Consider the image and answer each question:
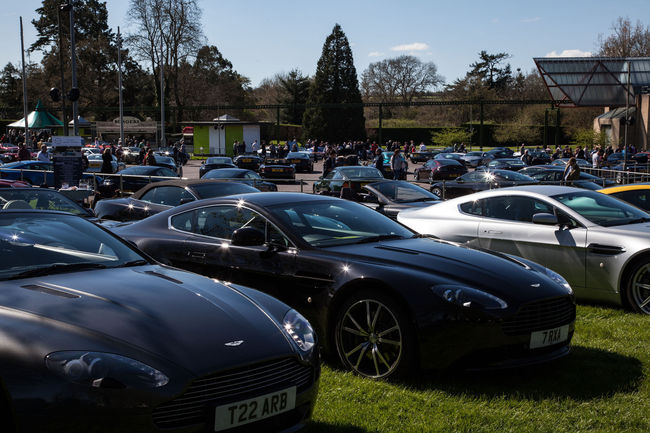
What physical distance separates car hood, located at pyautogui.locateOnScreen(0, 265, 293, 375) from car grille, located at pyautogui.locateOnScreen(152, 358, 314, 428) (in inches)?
2.1

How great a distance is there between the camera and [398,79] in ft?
314

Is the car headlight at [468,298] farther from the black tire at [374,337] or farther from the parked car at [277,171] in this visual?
the parked car at [277,171]

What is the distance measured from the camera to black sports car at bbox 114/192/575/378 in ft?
15.6

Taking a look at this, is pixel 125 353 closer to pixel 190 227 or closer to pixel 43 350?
pixel 43 350

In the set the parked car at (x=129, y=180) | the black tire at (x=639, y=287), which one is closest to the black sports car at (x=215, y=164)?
the parked car at (x=129, y=180)

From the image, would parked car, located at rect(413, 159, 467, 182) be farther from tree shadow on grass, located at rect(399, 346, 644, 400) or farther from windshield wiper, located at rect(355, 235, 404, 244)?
tree shadow on grass, located at rect(399, 346, 644, 400)

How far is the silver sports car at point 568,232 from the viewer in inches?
279

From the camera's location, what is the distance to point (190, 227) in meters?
6.55

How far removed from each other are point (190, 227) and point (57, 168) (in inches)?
641

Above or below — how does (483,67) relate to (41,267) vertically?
above

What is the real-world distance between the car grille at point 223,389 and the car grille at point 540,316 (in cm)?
187

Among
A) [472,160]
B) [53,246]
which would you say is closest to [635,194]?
[53,246]

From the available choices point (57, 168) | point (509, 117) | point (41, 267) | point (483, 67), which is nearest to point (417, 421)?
point (41, 267)

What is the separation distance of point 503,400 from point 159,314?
7.86ft
